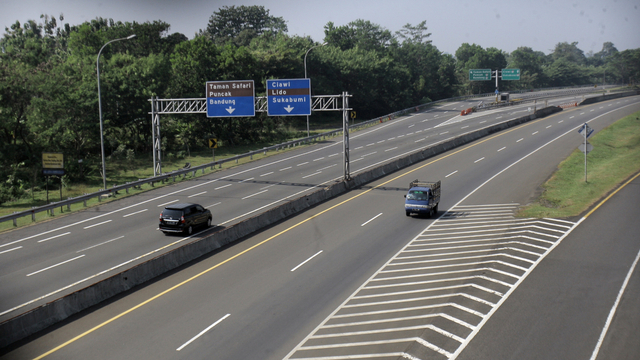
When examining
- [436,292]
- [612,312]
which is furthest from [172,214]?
[612,312]

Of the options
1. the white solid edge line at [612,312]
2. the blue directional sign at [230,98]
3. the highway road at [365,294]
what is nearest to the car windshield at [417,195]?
the highway road at [365,294]

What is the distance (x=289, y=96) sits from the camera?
39312mm

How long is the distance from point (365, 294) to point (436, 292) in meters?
2.44

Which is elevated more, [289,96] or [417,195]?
[289,96]

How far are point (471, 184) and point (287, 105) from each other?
15.3 m

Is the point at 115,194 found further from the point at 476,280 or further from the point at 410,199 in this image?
the point at 476,280

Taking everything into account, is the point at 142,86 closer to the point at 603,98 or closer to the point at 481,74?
the point at 481,74

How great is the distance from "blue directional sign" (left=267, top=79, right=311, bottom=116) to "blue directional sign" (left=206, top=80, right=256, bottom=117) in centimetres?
168

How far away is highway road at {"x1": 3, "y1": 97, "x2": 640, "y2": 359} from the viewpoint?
13.7 meters

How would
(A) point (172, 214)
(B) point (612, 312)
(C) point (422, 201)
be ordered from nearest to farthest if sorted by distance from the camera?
(B) point (612, 312), (A) point (172, 214), (C) point (422, 201)

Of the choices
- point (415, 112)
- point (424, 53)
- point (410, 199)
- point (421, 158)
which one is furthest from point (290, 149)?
point (424, 53)

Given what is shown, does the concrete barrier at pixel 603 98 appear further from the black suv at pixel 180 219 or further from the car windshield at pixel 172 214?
the car windshield at pixel 172 214

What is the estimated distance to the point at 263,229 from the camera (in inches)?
1059

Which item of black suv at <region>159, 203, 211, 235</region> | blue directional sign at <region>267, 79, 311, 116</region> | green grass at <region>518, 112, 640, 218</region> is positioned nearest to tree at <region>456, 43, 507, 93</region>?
green grass at <region>518, 112, 640, 218</region>
